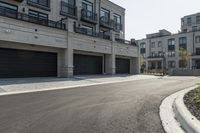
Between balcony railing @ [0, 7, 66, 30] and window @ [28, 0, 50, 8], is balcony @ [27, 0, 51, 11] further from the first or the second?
balcony railing @ [0, 7, 66, 30]

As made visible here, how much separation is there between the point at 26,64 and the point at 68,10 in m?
10.1

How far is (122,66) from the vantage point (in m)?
31.0

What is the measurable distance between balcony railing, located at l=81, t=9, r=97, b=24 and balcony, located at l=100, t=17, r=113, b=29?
1.84 meters

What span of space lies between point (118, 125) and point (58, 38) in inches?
625

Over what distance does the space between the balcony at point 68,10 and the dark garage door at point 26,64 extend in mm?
6424

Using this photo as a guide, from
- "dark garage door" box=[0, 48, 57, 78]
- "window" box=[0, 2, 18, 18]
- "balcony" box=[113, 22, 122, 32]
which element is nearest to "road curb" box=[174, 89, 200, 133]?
"dark garage door" box=[0, 48, 57, 78]

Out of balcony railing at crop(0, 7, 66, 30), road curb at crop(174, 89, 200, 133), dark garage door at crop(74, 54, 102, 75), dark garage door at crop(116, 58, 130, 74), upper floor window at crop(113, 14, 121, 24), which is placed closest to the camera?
road curb at crop(174, 89, 200, 133)

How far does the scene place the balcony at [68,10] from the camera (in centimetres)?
2305

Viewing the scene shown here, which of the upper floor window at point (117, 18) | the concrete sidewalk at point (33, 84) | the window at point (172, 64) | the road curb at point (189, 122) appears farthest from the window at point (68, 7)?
the window at point (172, 64)

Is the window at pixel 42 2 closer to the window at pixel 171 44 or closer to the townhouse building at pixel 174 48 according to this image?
the townhouse building at pixel 174 48

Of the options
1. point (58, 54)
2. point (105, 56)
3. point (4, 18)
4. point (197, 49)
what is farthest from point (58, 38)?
point (197, 49)

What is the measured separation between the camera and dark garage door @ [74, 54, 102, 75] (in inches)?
907

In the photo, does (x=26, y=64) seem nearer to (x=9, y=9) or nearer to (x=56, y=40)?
(x=56, y=40)

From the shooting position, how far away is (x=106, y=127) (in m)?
4.44
